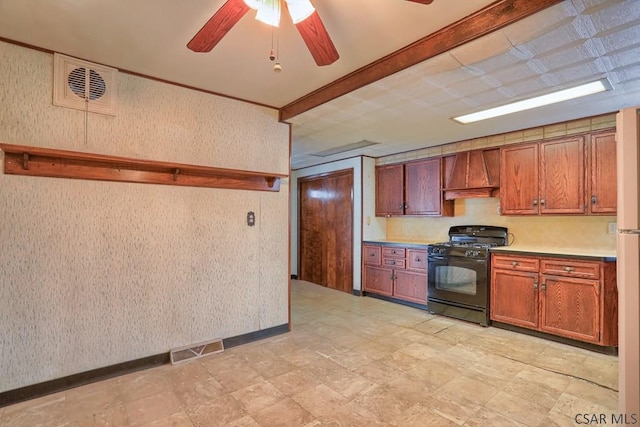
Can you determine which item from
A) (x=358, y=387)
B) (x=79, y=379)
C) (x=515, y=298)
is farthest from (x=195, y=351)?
(x=515, y=298)

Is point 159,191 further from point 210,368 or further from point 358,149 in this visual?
point 358,149

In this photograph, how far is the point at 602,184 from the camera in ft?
10.5

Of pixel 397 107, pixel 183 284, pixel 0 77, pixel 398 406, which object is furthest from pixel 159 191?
pixel 398 406

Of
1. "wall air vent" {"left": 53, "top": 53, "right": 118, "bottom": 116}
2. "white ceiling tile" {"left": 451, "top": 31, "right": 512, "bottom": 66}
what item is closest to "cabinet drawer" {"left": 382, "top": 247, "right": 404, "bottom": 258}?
"white ceiling tile" {"left": 451, "top": 31, "right": 512, "bottom": 66}

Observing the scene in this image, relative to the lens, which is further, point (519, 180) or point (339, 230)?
point (339, 230)

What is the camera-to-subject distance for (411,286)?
4.59 metres

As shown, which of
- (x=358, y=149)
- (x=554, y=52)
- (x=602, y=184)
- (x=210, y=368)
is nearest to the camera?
(x=554, y=52)

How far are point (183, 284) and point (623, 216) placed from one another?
124 inches

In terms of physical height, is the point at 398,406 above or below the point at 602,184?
below

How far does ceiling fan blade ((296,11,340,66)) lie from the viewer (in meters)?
1.57

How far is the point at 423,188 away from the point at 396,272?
4.48ft

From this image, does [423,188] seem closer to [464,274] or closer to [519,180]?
[519,180]

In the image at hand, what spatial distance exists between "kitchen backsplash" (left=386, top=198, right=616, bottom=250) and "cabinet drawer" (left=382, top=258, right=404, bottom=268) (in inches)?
27.2

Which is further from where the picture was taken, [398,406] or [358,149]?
[358,149]
